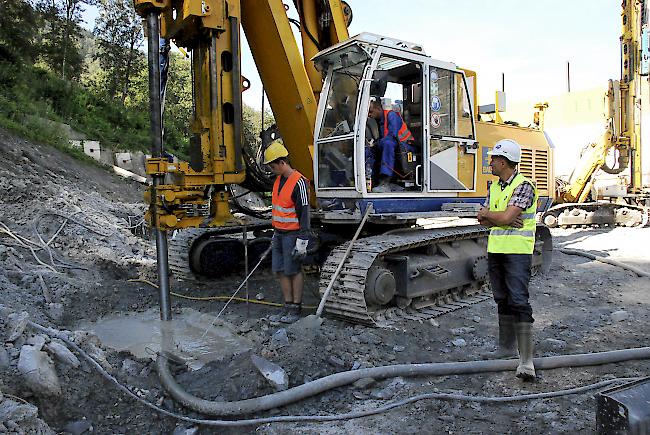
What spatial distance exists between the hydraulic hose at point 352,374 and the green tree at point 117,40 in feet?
83.0

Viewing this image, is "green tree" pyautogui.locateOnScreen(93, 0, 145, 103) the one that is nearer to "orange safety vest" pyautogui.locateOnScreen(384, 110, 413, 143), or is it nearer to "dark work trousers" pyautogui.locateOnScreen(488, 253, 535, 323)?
"orange safety vest" pyautogui.locateOnScreen(384, 110, 413, 143)

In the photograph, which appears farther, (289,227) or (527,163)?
(527,163)

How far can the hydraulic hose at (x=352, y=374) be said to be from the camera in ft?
10.8

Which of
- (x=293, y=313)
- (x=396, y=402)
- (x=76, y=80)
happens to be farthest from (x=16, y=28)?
(x=396, y=402)

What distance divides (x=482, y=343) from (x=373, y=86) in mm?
3001

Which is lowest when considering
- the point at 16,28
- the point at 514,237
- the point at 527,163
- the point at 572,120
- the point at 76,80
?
the point at 514,237

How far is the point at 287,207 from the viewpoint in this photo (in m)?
5.45

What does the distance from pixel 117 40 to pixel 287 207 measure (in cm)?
2442

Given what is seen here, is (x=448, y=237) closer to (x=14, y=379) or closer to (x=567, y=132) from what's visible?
(x=14, y=379)

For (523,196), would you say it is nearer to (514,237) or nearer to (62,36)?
(514,237)

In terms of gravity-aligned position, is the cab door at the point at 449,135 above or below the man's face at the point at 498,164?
above

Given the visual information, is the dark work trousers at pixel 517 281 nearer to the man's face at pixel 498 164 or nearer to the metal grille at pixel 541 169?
the man's face at pixel 498 164

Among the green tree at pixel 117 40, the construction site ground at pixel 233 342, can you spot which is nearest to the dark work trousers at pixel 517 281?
the construction site ground at pixel 233 342

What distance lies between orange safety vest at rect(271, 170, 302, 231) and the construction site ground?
1.04 metres
